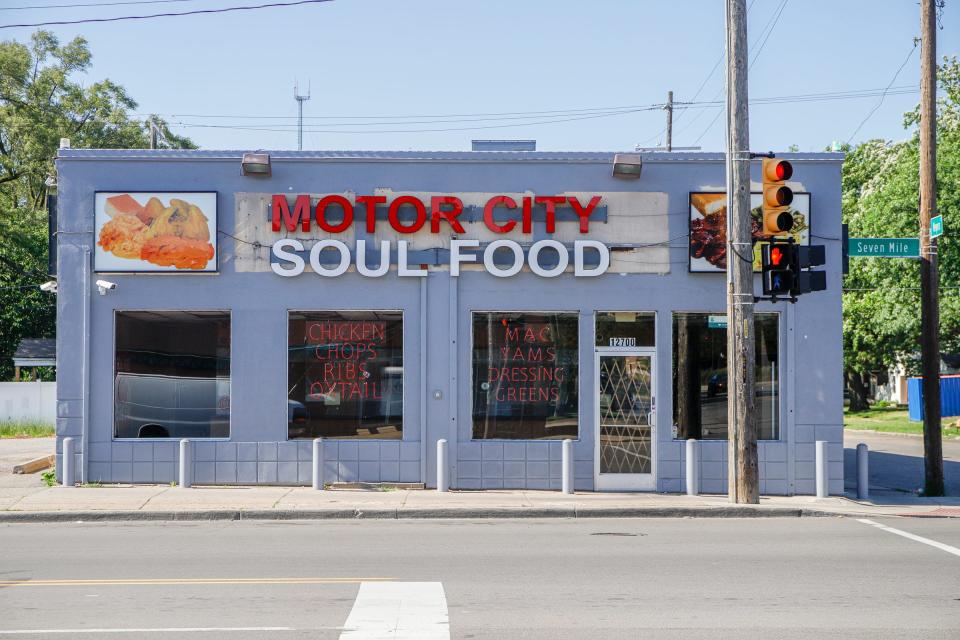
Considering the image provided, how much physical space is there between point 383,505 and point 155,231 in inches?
231

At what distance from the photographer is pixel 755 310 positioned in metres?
16.4

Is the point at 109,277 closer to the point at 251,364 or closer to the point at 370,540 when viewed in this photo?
the point at 251,364

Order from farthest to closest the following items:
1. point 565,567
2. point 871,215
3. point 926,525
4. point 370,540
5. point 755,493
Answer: point 871,215, point 755,493, point 926,525, point 370,540, point 565,567

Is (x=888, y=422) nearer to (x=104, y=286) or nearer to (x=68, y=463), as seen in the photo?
(x=104, y=286)

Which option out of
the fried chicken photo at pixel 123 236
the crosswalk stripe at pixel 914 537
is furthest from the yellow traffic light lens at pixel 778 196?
the fried chicken photo at pixel 123 236

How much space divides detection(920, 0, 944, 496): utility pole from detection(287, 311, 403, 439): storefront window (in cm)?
857

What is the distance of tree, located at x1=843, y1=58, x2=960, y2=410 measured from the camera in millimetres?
34250

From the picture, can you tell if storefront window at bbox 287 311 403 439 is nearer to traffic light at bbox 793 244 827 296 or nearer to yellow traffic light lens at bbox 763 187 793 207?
yellow traffic light lens at bbox 763 187 793 207

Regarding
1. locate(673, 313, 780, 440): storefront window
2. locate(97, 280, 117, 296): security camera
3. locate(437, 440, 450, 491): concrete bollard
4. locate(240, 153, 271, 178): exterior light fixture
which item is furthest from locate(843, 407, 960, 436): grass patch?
locate(97, 280, 117, 296): security camera

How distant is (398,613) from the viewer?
7805 mm

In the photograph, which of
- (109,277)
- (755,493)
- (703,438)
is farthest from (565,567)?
(109,277)

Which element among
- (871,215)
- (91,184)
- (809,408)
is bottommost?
(809,408)

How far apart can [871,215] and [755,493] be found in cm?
2496

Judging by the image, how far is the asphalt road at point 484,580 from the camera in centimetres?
748
